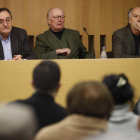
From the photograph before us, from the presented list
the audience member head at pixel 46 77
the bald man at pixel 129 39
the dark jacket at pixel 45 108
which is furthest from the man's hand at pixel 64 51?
the dark jacket at pixel 45 108

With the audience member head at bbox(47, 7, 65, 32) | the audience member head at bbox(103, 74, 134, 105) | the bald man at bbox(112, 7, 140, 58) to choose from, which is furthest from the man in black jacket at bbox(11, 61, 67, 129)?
the audience member head at bbox(47, 7, 65, 32)

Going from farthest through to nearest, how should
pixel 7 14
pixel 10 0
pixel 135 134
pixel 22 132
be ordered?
pixel 10 0, pixel 7 14, pixel 135 134, pixel 22 132

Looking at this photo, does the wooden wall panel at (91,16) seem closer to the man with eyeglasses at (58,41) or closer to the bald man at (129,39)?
the man with eyeglasses at (58,41)

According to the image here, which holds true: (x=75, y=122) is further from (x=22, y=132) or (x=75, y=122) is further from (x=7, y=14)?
(x=7, y=14)

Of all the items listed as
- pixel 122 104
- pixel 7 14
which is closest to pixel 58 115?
pixel 122 104

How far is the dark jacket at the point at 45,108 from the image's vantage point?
1111 millimetres

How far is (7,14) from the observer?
3.08 m

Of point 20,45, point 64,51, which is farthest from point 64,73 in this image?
point 20,45

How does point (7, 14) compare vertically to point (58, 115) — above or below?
above

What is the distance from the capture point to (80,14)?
4094 mm

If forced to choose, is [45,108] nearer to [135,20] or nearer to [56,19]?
[56,19]

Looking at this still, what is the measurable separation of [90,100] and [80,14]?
3.43 meters

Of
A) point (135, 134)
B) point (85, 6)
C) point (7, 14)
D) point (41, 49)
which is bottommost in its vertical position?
point (135, 134)

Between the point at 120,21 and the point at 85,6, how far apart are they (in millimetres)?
604
